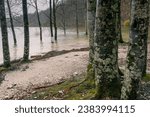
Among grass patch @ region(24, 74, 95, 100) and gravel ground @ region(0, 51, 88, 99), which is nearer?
grass patch @ region(24, 74, 95, 100)

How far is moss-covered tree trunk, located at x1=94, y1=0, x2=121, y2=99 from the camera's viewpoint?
7.68 metres

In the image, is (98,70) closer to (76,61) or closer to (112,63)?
(112,63)

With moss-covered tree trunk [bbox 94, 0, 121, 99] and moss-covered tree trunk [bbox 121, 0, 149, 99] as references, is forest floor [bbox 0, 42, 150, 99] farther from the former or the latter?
moss-covered tree trunk [bbox 121, 0, 149, 99]

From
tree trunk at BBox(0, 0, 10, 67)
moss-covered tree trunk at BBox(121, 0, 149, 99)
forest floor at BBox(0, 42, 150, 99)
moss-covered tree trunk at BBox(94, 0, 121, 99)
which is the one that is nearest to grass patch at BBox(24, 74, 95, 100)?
forest floor at BBox(0, 42, 150, 99)

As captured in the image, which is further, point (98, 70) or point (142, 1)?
point (98, 70)

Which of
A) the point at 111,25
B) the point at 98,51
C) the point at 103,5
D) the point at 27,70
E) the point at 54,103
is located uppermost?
the point at 103,5

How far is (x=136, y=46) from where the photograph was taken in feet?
22.2

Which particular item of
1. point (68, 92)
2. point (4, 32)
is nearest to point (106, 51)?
point (68, 92)

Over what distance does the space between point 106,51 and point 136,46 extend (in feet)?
3.88

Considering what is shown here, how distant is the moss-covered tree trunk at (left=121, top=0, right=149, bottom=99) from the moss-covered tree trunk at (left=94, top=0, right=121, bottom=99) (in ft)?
2.85

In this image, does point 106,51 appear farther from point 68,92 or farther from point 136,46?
point 68,92

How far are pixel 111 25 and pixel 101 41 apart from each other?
0.48 m

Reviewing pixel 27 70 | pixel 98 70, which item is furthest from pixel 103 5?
pixel 27 70

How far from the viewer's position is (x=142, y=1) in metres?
6.70
